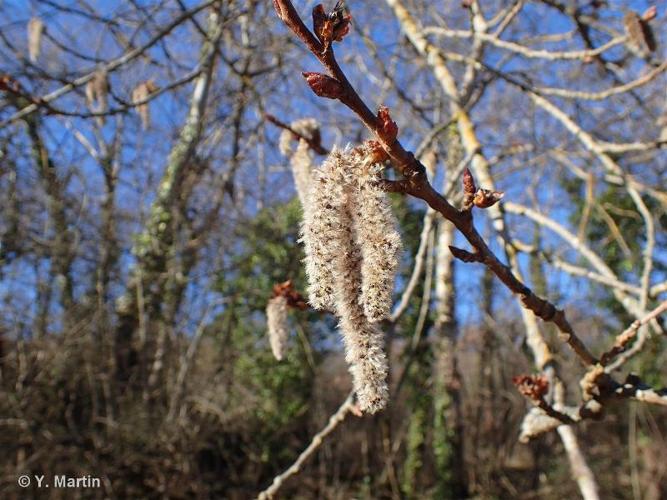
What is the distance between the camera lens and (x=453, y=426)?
7.22 meters

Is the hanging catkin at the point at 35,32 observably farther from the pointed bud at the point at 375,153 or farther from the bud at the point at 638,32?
the pointed bud at the point at 375,153

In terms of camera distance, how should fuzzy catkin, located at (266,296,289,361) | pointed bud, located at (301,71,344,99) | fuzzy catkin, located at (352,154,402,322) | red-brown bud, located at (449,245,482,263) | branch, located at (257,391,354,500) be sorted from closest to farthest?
pointed bud, located at (301,71,344,99) < fuzzy catkin, located at (352,154,402,322) < red-brown bud, located at (449,245,482,263) < branch, located at (257,391,354,500) < fuzzy catkin, located at (266,296,289,361)

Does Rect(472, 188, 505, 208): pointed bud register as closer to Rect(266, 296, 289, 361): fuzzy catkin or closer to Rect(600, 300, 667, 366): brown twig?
Rect(600, 300, 667, 366): brown twig

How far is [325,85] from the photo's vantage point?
0.77 meters

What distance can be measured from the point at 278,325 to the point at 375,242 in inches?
40.6

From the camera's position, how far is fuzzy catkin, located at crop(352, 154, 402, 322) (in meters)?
0.89

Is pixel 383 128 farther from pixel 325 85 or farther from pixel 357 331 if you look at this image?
pixel 357 331

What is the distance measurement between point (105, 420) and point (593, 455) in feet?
24.1

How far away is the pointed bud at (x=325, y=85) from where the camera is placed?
0.77m

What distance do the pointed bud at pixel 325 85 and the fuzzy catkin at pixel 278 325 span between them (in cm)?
119

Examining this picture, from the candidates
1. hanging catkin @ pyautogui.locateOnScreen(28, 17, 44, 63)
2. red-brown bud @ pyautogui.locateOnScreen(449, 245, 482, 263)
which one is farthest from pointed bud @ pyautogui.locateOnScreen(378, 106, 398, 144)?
hanging catkin @ pyautogui.locateOnScreen(28, 17, 44, 63)

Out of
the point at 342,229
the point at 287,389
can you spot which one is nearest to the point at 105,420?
the point at 287,389

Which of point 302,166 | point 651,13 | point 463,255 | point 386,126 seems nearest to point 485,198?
point 463,255

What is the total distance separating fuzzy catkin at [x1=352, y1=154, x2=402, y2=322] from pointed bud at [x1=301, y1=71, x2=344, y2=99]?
0.58ft
